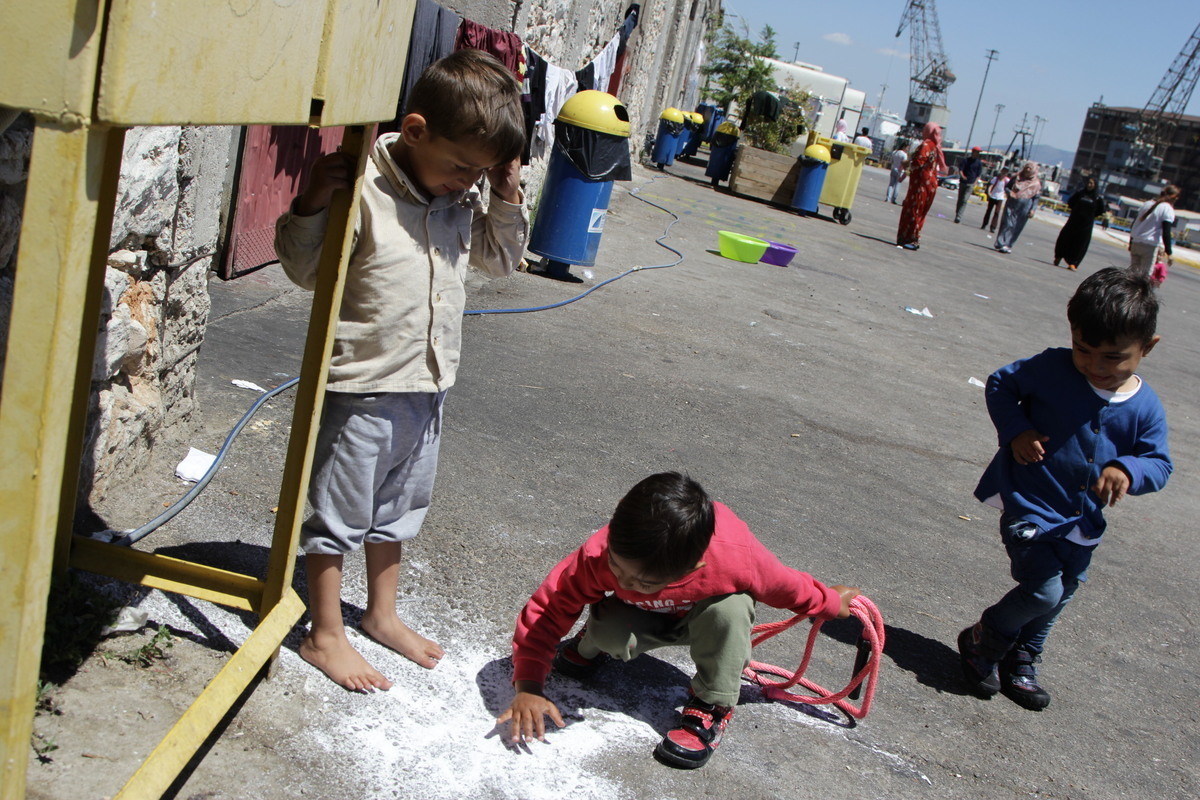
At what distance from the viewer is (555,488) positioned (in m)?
3.79

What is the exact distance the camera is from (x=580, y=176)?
23.7ft

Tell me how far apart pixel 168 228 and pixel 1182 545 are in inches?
182

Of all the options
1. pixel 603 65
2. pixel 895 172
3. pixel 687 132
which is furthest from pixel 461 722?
pixel 895 172

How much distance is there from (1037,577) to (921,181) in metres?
12.1

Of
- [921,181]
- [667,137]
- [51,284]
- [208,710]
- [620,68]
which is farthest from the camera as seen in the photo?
[667,137]

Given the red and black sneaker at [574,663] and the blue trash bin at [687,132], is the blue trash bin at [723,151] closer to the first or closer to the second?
the blue trash bin at [687,132]

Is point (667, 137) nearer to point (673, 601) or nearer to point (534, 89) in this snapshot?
point (534, 89)

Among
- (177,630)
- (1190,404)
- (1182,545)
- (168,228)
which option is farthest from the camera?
(1190,404)

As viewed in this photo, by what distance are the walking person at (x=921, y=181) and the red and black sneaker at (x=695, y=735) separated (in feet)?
39.5

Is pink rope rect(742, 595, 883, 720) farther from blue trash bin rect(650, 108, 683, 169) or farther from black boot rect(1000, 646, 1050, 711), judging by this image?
blue trash bin rect(650, 108, 683, 169)

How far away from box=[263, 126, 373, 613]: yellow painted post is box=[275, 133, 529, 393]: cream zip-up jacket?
0.31 feet

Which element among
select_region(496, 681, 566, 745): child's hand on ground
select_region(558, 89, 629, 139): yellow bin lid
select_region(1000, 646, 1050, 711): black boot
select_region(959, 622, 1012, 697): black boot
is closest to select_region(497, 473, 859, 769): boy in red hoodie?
select_region(496, 681, 566, 745): child's hand on ground

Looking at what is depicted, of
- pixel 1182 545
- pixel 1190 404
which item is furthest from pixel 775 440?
pixel 1190 404

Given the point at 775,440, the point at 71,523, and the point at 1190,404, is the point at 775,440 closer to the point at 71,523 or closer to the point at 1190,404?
the point at 71,523
